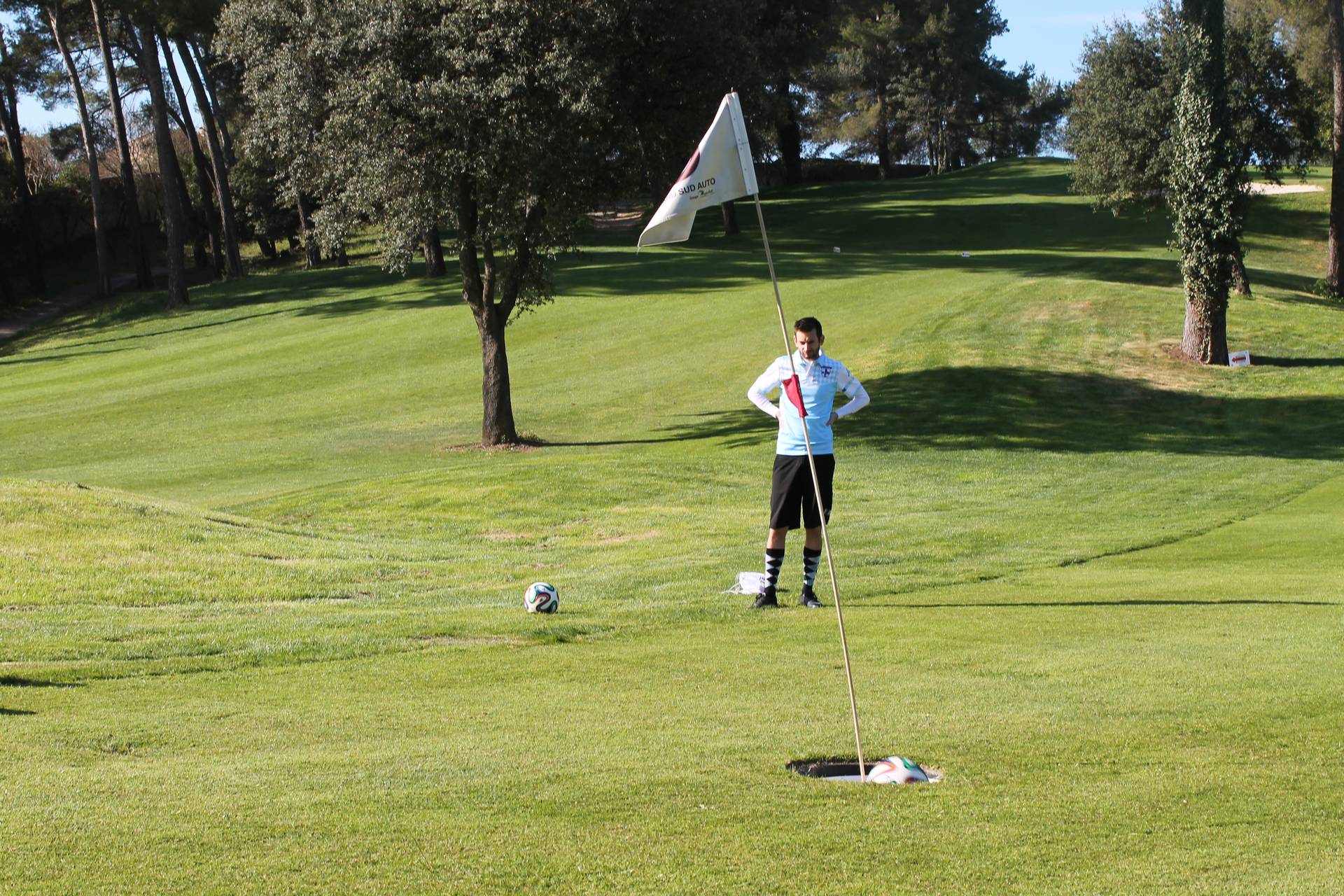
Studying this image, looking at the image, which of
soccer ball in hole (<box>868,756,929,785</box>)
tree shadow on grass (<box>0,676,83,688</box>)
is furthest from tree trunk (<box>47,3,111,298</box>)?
soccer ball in hole (<box>868,756,929,785</box>)

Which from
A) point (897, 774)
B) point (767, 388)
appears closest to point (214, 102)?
point (767, 388)

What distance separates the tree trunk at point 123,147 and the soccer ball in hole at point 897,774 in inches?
2103

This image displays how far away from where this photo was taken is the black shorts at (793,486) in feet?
37.6

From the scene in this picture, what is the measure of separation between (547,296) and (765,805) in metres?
23.5

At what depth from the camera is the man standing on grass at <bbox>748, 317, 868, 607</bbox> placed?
11.3 metres

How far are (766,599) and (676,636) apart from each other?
156 centimetres

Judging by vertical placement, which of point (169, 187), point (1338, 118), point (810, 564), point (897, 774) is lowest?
point (810, 564)

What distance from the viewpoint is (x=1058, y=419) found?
28125 mm

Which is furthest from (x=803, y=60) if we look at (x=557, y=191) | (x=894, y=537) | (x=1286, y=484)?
(x=894, y=537)

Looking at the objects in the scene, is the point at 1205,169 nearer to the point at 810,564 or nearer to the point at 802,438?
the point at 810,564

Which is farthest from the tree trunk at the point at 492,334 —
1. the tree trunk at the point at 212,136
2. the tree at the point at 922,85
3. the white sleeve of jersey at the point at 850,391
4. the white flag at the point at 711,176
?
the tree at the point at 922,85

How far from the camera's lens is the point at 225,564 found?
13.5 m

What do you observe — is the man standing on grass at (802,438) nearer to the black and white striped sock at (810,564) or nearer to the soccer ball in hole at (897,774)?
the black and white striped sock at (810,564)

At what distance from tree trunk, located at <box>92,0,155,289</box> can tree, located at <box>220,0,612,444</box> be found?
93.9 ft
